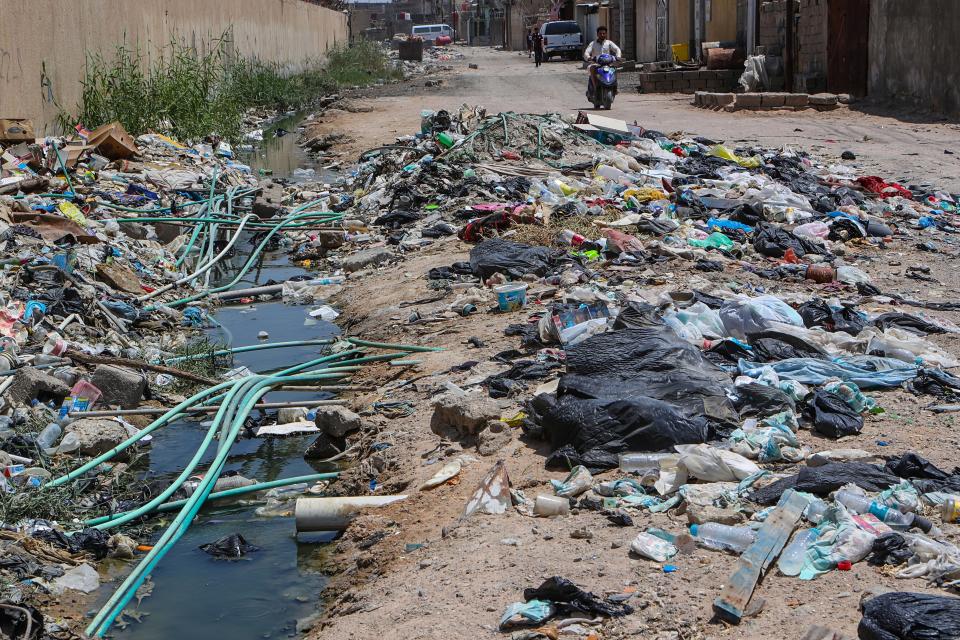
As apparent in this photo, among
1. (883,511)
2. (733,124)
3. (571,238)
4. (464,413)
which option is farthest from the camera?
(733,124)

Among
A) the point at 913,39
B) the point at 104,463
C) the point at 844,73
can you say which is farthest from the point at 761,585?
the point at 844,73

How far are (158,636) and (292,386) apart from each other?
246cm

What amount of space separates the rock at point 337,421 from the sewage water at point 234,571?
8.2 inches

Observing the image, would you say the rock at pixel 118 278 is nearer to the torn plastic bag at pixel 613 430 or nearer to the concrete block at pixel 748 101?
the torn plastic bag at pixel 613 430

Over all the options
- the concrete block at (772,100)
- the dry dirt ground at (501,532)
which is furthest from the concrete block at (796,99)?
the dry dirt ground at (501,532)

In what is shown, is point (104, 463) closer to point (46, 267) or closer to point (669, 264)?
point (46, 267)

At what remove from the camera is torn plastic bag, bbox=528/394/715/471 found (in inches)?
165

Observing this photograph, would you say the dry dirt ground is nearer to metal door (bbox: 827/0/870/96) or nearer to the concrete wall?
the concrete wall

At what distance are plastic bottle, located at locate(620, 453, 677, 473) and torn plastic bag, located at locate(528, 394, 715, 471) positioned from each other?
Answer: 0.06 metres

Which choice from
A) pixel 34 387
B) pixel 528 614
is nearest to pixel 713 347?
pixel 528 614

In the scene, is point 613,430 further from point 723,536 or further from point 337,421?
point 337,421

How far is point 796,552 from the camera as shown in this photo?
326 cm

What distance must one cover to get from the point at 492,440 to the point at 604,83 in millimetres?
13949

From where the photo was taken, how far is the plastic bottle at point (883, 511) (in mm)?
3369
